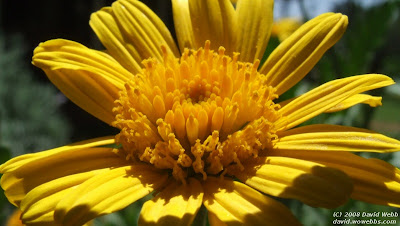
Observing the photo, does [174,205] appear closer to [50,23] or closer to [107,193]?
[107,193]

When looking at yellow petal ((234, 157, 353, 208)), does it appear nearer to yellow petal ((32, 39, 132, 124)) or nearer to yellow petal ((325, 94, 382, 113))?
yellow petal ((325, 94, 382, 113))

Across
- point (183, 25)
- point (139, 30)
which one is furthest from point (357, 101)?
point (139, 30)

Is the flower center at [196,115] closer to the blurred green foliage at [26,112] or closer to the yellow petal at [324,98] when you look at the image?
the yellow petal at [324,98]

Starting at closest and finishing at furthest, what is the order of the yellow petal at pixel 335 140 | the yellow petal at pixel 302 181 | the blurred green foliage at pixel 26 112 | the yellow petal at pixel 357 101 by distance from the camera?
the yellow petal at pixel 302 181
the yellow petal at pixel 335 140
the yellow petal at pixel 357 101
the blurred green foliage at pixel 26 112

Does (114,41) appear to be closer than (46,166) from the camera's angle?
No

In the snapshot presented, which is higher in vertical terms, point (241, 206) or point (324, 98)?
point (324, 98)

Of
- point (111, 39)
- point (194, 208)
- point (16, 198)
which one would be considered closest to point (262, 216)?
point (194, 208)

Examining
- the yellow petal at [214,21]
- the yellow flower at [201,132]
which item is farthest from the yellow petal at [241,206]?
the yellow petal at [214,21]
